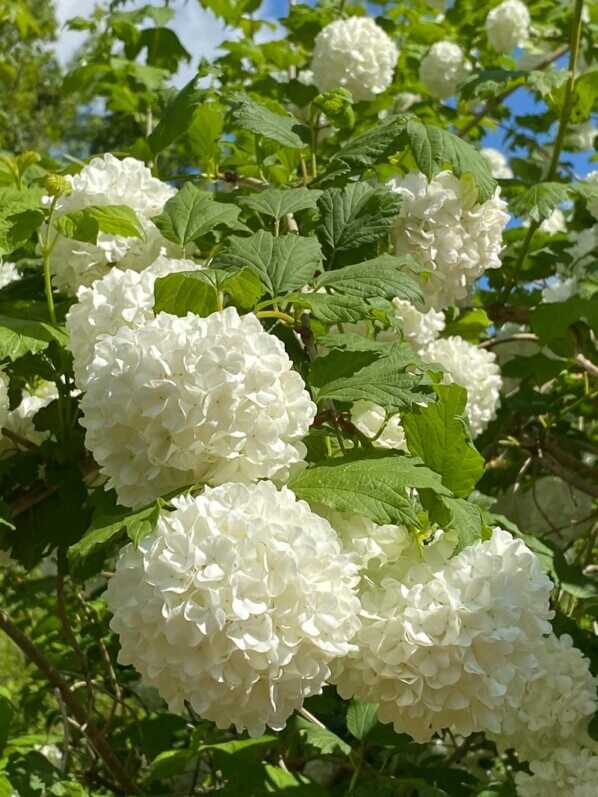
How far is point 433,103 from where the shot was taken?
408cm

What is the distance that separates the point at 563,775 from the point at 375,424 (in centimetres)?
79

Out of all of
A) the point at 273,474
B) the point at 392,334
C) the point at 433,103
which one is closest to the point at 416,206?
the point at 392,334

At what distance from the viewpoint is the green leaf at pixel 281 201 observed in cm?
190

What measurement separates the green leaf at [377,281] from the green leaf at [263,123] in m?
0.48

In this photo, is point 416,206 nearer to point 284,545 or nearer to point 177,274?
point 177,274

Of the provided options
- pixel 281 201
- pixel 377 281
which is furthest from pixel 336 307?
pixel 281 201

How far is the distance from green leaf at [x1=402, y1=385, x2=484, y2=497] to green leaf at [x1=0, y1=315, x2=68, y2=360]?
638mm

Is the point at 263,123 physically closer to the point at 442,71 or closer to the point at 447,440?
the point at 447,440

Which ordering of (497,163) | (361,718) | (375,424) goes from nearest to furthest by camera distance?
1. (375,424)
2. (361,718)
3. (497,163)

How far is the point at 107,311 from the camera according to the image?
1.61 metres

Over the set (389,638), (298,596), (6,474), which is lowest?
(6,474)

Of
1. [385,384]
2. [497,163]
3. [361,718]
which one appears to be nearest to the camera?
[385,384]

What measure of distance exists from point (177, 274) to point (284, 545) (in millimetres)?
508

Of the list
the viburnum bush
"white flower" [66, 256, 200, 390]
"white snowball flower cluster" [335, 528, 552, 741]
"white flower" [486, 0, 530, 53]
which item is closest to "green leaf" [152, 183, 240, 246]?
the viburnum bush
